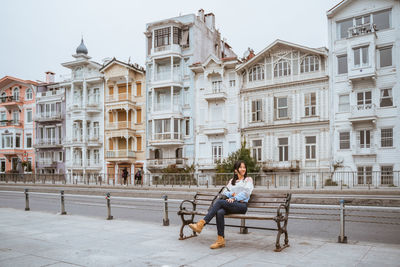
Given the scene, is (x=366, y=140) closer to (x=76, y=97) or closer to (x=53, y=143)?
(x=76, y=97)

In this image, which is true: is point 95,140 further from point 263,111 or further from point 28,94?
point 263,111

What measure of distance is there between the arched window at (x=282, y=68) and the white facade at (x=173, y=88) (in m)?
9.39

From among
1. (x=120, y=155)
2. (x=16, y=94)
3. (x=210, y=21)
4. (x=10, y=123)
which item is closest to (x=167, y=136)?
(x=120, y=155)

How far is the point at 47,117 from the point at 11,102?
8.00 m

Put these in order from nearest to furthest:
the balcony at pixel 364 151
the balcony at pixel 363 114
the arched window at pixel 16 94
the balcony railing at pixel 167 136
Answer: the balcony at pixel 363 114
the balcony at pixel 364 151
the balcony railing at pixel 167 136
the arched window at pixel 16 94

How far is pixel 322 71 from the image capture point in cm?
3247

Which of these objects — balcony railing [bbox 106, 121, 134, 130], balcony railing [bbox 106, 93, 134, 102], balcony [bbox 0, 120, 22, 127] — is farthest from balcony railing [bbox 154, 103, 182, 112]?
balcony [bbox 0, 120, 22, 127]

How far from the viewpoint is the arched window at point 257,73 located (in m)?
35.6

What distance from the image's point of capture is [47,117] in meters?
51.4

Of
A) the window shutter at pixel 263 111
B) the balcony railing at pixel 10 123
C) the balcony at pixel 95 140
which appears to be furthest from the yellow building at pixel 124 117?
the balcony railing at pixel 10 123

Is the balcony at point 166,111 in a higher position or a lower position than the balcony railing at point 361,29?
lower

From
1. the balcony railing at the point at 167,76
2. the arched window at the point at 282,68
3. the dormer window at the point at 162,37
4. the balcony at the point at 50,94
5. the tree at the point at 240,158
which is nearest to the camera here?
the tree at the point at 240,158

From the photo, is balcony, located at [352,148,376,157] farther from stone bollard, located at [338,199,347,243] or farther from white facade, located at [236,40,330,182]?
stone bollard, located at [338,199,347,243]

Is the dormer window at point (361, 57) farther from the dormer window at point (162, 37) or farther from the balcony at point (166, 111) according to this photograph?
the dormer window at point (162, 37)
